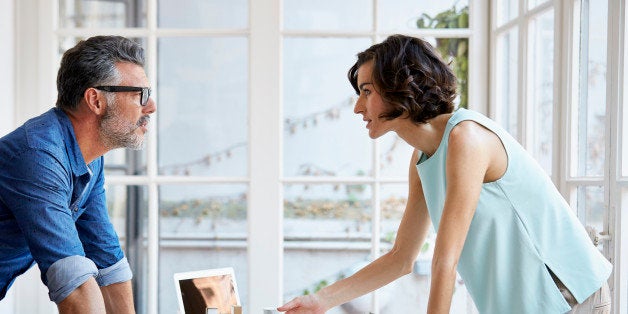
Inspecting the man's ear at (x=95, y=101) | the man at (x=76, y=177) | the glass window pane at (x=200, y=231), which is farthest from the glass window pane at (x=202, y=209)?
the man's ear at (x=95, y=101)

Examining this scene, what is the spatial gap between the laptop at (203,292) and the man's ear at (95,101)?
2.79 ft

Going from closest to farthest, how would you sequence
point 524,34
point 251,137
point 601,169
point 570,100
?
point 601,169
point 570,100
point 524,34
point 251,137

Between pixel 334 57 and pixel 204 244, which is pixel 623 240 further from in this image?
pixel 204 244

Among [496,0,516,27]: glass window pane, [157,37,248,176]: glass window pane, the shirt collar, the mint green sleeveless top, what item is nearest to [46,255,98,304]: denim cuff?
the shirt collar

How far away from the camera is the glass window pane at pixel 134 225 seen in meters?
3.52

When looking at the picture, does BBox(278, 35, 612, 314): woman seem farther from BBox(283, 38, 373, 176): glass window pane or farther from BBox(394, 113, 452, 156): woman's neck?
BBox(283, 38, 373, 176): glass window pane

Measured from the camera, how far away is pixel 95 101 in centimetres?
201

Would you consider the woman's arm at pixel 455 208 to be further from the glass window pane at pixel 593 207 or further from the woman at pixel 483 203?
the glass window pane at pixel 593 207

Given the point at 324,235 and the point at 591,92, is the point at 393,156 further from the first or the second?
the point at 591,92

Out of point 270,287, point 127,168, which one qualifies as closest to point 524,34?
point 270,287

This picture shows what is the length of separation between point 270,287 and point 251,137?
661 millimetres

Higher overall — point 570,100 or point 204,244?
point 570,100

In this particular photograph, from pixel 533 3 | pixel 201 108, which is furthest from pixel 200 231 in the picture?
pixel 533 3

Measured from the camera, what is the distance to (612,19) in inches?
91.1
